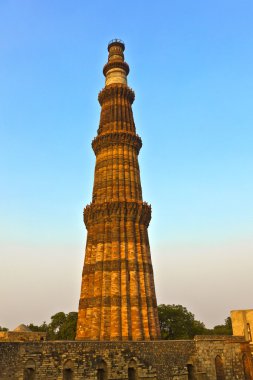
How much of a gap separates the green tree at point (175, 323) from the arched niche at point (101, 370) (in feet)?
116

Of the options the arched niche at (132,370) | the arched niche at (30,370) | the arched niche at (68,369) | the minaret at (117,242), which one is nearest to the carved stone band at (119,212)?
the minaret at (117,242)

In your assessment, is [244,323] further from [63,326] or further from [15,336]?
[63,326]

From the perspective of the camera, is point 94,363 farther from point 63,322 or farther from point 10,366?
point 63,322

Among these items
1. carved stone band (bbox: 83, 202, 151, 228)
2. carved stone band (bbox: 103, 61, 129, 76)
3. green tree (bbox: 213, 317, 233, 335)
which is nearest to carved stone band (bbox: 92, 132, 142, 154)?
carved stone band (bbox: 83, 202, 151, 228)

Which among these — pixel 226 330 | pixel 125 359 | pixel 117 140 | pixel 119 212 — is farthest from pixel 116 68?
pixel 226 330

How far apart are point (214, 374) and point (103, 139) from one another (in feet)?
68.0

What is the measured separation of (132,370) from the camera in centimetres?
2064

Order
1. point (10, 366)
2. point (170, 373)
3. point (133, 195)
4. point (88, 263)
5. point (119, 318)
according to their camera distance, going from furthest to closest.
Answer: point (133, 195), point (88, 263), point (119, 318), point (170, 373), point (10, 366)

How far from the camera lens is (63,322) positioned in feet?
189

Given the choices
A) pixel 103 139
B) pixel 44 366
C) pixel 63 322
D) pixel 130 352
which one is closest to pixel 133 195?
pixel 103 139

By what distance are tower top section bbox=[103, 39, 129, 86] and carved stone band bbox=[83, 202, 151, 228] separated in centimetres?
1398

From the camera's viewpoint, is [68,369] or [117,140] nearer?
[68,369]

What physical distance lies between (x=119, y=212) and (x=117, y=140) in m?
7.11

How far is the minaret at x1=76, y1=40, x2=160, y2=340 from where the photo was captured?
26000 millimetres
